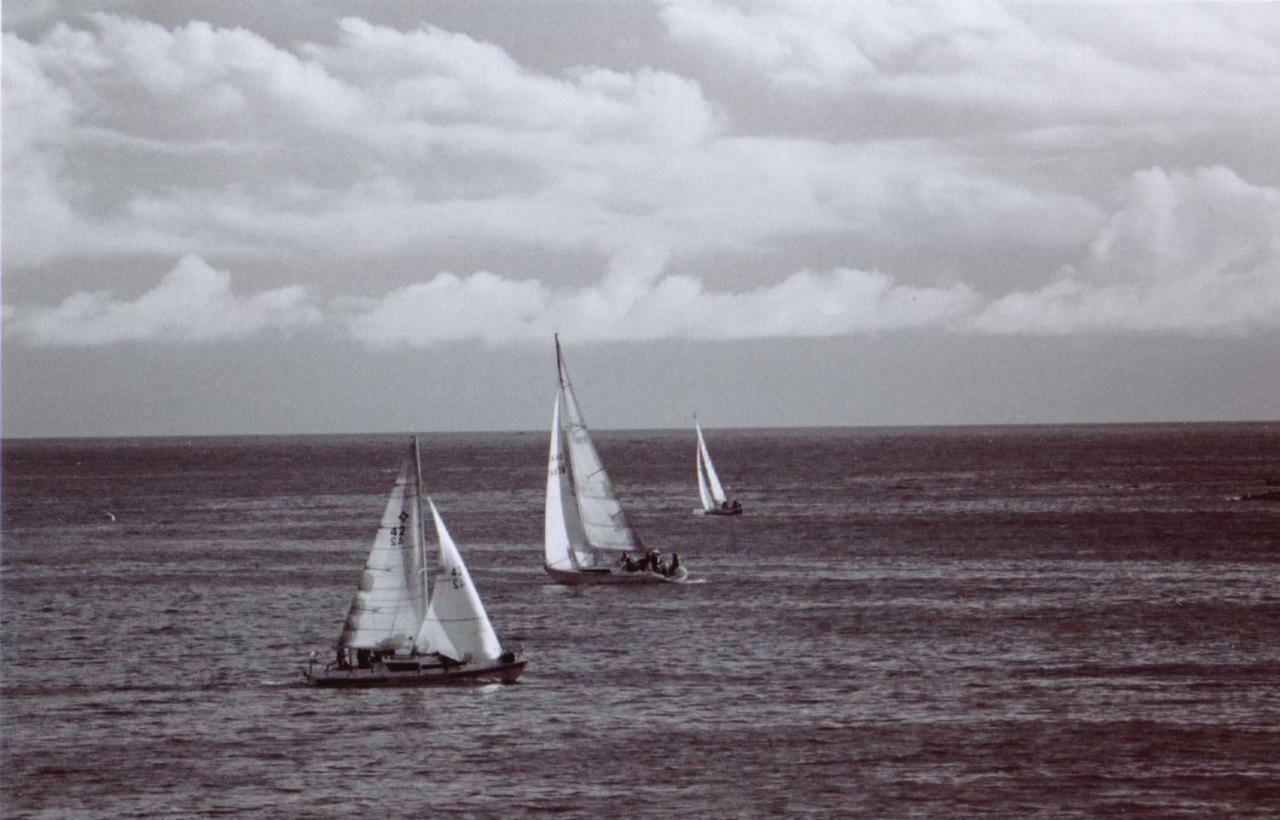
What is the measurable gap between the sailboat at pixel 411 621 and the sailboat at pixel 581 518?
109 ft

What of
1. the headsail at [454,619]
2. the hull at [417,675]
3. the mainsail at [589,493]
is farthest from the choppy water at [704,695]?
the mainsail at [589,493]

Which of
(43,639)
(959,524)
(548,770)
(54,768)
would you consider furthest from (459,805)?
(959,524)

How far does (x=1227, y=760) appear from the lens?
5069 centimetres

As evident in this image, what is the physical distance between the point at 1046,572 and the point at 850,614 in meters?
26.1

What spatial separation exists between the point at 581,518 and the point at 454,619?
36017 mm

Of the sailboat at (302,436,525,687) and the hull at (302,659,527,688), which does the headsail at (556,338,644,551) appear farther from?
the hull at (302,659,527,688)

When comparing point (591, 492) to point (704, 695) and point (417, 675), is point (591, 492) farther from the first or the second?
point (704, 695)

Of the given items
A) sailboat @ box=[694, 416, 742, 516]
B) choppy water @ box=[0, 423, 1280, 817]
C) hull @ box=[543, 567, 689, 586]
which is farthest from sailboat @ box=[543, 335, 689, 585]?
sailboat @ box=[694, 416, 742, 516]

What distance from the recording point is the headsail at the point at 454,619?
2451 inches

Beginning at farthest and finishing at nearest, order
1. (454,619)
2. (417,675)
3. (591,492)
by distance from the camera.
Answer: (591,492) → (454,619) → (417,675)

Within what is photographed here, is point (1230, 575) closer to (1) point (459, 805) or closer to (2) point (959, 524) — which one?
(2) point (959, 524)

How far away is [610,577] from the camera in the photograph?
96.9m

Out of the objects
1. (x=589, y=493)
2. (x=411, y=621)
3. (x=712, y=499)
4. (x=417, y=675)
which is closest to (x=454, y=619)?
(x=411, y=621)

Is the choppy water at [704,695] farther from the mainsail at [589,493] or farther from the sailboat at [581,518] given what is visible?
the mainsail at [589,493]
